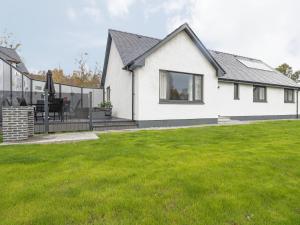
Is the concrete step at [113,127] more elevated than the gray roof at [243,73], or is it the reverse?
the gray roof at [243,73]

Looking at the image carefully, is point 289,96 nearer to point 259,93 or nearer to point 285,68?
point 259,93

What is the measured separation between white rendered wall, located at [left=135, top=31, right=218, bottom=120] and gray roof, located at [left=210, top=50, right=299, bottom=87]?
3.12 meters

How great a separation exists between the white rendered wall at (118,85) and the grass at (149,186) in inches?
265

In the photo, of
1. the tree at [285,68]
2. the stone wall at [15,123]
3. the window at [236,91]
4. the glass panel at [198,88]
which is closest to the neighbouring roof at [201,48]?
the window at [236,91]

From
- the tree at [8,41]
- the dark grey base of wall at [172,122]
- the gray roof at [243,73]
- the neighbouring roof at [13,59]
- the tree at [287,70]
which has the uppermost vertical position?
the tree at [8,41]

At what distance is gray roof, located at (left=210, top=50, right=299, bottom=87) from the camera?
17.1 meters

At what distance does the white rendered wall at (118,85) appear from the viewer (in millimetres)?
12360

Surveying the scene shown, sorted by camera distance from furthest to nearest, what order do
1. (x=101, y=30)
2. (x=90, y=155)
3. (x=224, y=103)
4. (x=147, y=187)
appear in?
(x=101, y=30), (x=224, y=103), (x=90, y=155), (x=147, y=187)

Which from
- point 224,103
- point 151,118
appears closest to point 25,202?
point 151,118

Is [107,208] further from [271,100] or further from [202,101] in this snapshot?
[271,100]

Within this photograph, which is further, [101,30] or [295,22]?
[101,30]

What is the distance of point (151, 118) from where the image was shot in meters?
11.5

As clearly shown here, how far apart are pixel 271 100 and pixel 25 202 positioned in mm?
19815

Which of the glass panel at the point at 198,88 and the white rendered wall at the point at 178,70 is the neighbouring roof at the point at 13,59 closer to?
the white rendered wall at the point at 178,70
